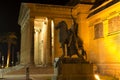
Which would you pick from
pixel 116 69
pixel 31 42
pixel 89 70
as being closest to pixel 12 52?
pixel 31 42

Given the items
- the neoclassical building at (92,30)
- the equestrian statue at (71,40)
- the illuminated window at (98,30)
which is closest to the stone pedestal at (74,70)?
the equestrian statue at (71,40)

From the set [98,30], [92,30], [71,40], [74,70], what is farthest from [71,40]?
[92,30]

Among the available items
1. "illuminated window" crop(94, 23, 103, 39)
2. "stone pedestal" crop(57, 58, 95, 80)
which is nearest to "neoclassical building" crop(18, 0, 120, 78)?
"illuminated window" crop(94, 23, 103, 39)

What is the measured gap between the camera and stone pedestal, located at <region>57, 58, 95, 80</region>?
21.9 m

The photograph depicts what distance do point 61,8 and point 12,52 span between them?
40.5 metres

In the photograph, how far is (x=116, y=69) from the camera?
30.7 m

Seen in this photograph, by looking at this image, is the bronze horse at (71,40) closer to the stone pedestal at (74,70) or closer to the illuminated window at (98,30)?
the stone pedestal at (74,70)

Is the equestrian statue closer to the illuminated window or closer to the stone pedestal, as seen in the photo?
the stone pedestal

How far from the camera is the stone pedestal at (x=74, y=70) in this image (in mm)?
21875

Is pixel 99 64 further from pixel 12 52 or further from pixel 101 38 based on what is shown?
pixel 12 52

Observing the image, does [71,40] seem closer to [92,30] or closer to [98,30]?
[98,30]

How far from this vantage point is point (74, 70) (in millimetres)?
22109

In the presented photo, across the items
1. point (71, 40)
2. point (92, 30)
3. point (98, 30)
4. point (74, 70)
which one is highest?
point (92, 30)

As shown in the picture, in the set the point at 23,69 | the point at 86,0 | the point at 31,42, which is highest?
the point at 86,0
